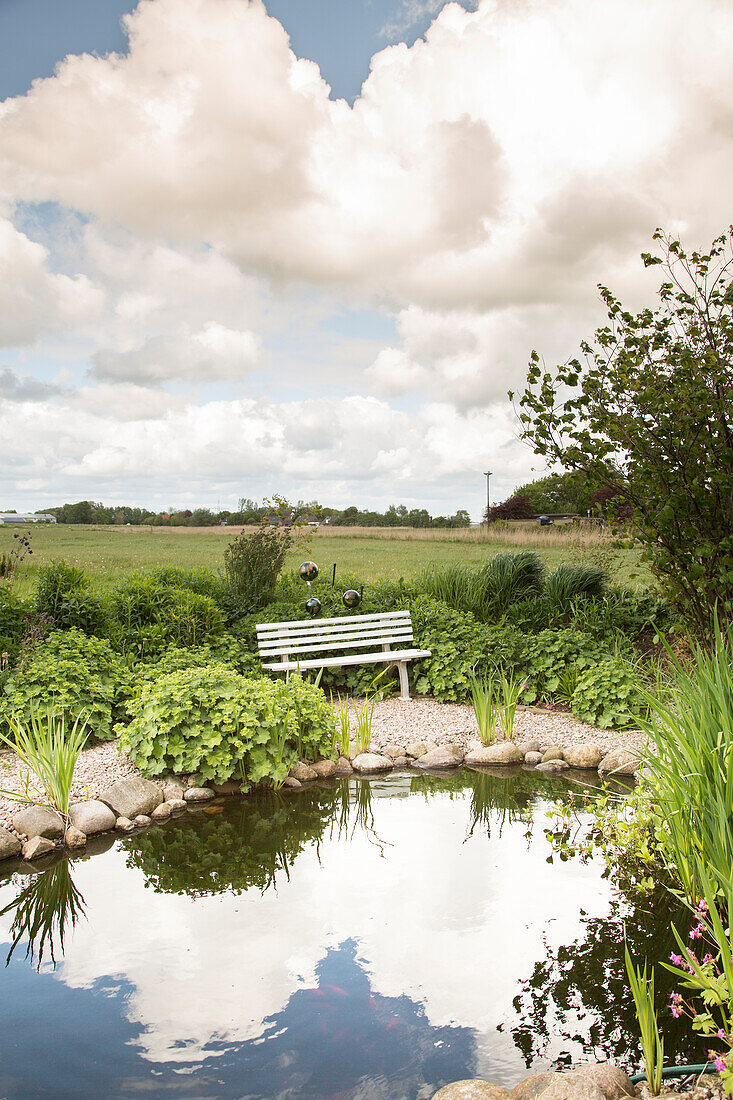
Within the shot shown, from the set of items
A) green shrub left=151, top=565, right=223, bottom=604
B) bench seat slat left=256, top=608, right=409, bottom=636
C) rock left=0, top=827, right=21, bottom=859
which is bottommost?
rock left=0, top=827, right=21, bottom=859

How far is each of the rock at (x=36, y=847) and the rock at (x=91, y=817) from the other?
201 mm

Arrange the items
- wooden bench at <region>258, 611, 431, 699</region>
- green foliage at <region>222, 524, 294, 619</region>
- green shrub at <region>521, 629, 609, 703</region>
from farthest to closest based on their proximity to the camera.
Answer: green foliage at <region>222, 524, 294, 619</region>, wooden bench at <region>258, 611, 431, 699</region>, green shrub at <region>521, 629, 609, 703</region>

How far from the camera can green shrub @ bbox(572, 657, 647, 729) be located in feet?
19.3

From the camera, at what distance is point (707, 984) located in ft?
7.11

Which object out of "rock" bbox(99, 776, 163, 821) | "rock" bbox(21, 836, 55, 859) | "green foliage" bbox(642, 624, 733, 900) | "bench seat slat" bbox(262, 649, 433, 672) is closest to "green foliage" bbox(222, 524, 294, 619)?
"bench seat slat" bbox(262, 649, 433, 672)

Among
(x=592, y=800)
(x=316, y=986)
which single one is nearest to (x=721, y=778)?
(x=316, y=986)

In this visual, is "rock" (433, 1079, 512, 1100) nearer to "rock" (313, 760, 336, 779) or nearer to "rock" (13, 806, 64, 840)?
"rock" (13, 806, 64, 840)

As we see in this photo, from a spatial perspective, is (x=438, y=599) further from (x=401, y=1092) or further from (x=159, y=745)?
(x=401, y=1092)

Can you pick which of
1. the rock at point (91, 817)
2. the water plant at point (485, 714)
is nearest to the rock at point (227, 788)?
the rock at point (91, 817)

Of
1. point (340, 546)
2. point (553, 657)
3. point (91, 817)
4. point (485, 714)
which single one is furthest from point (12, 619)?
point (340, 546)

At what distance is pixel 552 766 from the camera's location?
526cm

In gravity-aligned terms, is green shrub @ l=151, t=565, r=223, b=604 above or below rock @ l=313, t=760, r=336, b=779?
above

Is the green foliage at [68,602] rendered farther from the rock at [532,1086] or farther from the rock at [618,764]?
the rock at [532,1086]

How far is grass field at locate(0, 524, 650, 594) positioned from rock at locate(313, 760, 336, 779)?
5.89 metres
